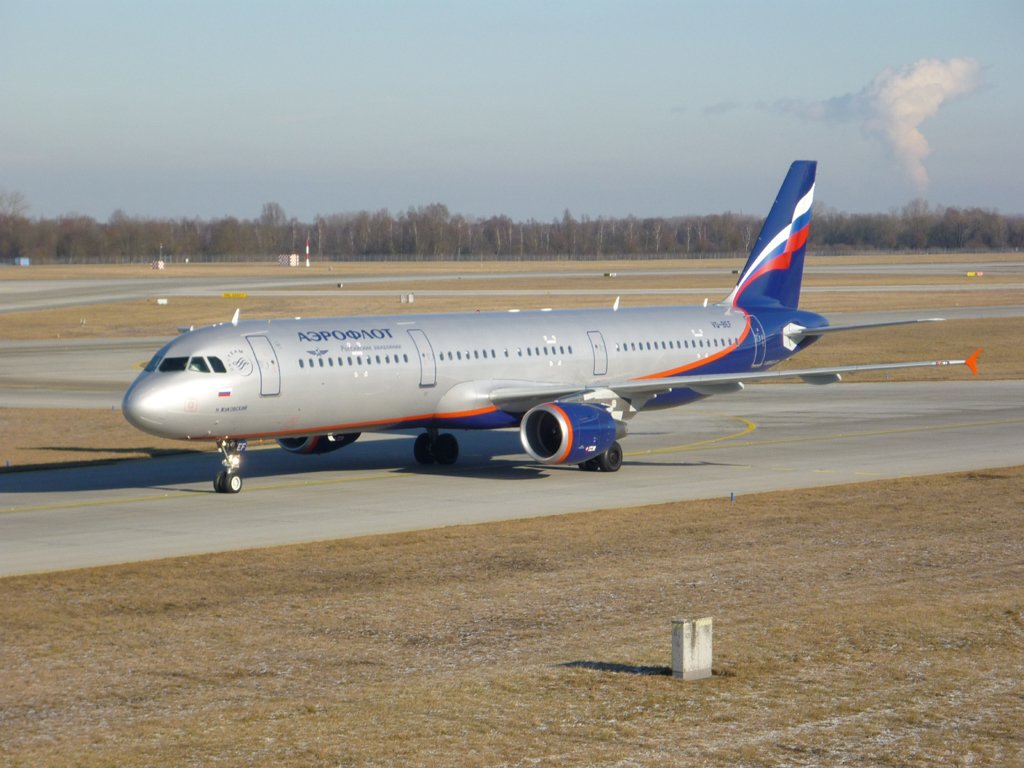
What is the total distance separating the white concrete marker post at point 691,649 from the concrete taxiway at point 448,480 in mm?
13341

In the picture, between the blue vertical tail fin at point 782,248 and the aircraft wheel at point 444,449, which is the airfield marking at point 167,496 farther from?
the blue vertical tail fin at point 782,248

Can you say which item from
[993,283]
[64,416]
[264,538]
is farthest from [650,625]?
[993,283]

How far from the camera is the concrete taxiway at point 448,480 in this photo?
3088 centimetres

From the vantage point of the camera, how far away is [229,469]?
36.5 m

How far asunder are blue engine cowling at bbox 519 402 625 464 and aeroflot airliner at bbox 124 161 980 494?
0.04 meters

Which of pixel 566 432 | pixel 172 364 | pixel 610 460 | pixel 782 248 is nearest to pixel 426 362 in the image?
pixel 566 432

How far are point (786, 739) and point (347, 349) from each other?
23.6 m

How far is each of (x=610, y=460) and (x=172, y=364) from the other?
12.5 metres

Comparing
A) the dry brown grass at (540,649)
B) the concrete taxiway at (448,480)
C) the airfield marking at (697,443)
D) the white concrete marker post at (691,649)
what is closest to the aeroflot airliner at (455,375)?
the concrete taxiway at (448,480)

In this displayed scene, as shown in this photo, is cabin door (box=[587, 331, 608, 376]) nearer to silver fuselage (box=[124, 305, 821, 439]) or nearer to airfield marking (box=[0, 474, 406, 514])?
silver fuselage (box=[124, 305, 821, 439])

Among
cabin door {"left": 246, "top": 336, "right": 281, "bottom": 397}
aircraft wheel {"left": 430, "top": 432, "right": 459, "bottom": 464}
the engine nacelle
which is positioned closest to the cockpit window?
cabin door {"left": 246, "top": 336, "right": 281, "bottom": 397}

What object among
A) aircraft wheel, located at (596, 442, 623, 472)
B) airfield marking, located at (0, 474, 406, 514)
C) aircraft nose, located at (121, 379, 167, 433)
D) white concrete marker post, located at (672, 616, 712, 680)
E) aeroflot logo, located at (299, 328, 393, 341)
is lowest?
airfield marking, located at (0, 474, 406, 514)

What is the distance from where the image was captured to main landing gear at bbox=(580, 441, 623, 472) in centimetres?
3997

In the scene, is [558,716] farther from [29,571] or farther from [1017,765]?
Answer: [29,571]
